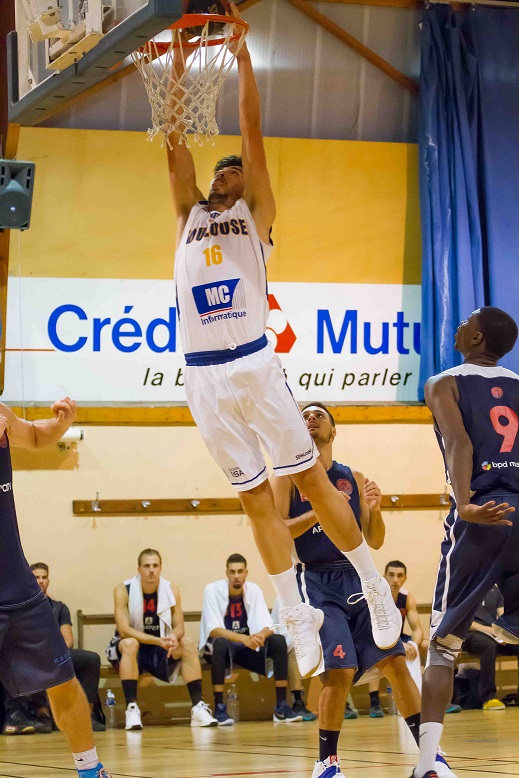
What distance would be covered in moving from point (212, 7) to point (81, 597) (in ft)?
24.5

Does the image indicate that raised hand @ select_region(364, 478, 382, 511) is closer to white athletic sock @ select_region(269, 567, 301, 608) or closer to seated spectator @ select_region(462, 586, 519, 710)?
white athletic sock @ select_region(269, 567, 301, 608)

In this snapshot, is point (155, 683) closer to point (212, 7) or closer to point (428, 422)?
point (428, 422)

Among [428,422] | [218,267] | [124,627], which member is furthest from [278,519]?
[428,422]

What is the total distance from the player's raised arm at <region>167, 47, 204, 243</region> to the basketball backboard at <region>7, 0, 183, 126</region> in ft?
1.01

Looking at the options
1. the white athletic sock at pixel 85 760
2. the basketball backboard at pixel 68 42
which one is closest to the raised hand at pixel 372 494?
the white athletic sock at pixel 85 760

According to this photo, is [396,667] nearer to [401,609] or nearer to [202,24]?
[202,24]

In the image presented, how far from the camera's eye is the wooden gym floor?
667cm

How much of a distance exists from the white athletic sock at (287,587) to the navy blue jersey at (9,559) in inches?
44.2

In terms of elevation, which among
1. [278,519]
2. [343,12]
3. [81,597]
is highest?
[343,12]

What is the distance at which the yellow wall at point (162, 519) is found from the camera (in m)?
11.5

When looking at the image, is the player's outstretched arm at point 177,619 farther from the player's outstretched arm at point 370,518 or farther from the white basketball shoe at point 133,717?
A: the player's outstretched arm at point 370,518

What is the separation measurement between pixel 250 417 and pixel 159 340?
6742 millimetres

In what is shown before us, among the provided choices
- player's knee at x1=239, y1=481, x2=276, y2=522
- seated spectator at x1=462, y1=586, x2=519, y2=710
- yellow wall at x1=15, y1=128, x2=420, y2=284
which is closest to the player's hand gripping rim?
player's knee at x1=239, y1=481, x2=276, y2=522

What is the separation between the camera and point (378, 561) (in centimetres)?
1214
